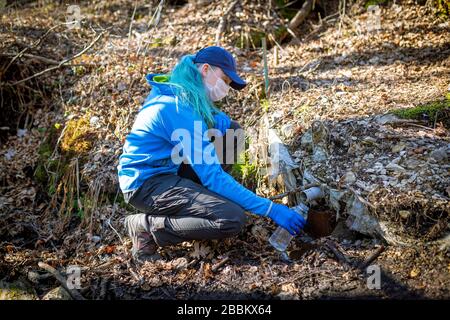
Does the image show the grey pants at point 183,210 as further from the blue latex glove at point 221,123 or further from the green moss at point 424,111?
the green moss at point 424,111

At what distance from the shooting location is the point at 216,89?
3486 mm

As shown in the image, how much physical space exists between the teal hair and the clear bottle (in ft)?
3.41

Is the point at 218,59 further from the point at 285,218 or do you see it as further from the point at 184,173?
the point at 285,218

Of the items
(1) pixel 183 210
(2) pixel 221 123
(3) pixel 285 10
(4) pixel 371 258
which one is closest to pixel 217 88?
(2) pixel 221 123

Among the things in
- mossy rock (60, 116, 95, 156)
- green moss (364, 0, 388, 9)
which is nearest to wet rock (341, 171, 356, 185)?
mossy rock (60, 116, 95, 156)

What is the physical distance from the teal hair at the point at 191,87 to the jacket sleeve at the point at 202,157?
107mm

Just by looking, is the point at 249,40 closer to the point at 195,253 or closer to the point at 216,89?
the point at 216,89

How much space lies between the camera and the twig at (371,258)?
10.1 ft

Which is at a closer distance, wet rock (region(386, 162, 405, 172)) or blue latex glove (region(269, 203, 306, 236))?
blue latex glove (region(269, 203, 306, 236))

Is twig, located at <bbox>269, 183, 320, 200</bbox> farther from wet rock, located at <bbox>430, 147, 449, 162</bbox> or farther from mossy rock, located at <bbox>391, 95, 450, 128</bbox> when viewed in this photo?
mossy rock, located at <bbox>391, 95, 450, 128</bbox>

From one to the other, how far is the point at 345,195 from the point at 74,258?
2.43 metres

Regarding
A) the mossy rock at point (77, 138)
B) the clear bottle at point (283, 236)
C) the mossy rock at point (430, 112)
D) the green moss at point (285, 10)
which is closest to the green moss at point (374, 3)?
the green moss at point (285, 10)

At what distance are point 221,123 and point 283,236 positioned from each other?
1.16 meters

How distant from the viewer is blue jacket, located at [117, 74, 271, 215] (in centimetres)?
321
